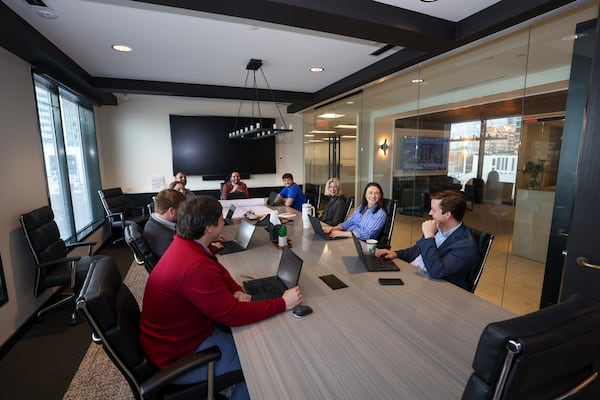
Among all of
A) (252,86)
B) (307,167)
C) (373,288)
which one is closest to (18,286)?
(373,288)

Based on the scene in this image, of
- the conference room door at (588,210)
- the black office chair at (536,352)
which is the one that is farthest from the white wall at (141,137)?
the black office chair at (536,352)

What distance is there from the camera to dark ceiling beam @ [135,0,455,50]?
6.46ft

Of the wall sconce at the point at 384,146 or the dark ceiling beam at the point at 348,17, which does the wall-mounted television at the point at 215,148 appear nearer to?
the wall sconce at the point at 384,146

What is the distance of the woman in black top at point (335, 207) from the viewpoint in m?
3.83

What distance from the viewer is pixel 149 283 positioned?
1.35 metres

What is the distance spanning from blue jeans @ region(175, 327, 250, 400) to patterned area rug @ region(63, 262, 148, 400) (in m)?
0.98

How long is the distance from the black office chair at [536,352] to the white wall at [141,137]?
621 cm

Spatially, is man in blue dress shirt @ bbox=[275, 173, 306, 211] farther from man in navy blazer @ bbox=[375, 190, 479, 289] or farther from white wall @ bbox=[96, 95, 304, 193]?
man in navy blazer @ bbox=[375, 190, 479, 289]

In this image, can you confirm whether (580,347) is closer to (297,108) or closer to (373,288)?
(373,288)

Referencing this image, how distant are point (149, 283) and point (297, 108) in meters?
5.58

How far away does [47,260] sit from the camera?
2.70 metres

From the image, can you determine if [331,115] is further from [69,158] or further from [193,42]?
[69,158]

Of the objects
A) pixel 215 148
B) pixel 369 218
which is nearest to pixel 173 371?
pixel 369 218

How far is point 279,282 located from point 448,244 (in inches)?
43.8
